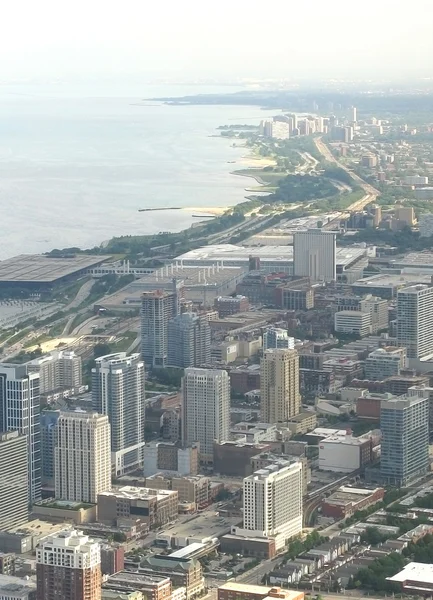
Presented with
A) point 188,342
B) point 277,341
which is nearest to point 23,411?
point 277,341

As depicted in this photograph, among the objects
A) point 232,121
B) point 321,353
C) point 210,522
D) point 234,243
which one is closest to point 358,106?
point 232,121

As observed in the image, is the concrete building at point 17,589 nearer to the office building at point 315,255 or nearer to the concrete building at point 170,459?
the concrete building at point 170,459

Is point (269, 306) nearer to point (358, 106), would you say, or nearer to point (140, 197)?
point (140, 197)

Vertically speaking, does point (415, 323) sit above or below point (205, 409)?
above

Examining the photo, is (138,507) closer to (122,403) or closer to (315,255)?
(122,403)

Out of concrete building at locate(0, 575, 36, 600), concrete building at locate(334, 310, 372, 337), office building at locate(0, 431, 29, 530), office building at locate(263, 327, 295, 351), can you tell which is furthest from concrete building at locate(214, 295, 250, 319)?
concrete building at locate(0, 575, 36, 600)

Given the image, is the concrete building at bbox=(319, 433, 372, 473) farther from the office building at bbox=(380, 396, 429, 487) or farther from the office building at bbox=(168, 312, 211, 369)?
the office building at bbox=(168, 312, 211, 369)
